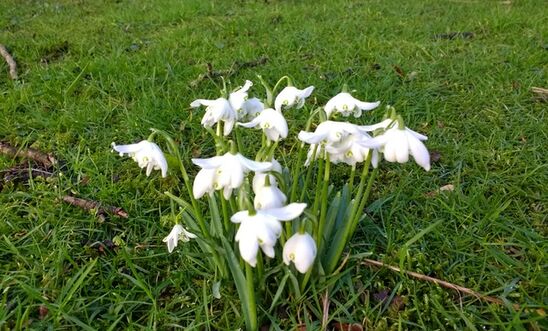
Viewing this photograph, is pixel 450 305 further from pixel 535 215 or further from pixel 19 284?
pixel 19 284

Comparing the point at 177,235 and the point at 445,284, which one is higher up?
the point at 177,235

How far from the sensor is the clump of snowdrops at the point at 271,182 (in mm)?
1074

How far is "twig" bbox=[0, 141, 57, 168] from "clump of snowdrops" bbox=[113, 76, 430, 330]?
3.00ft

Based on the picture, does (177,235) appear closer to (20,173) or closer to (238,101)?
(238,101)

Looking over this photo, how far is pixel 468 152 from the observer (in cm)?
220

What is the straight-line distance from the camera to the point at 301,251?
3.66ft

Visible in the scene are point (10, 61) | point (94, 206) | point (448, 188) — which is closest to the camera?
point (94, 206)

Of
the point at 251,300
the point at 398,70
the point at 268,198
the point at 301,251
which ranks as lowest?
the point at 398,70

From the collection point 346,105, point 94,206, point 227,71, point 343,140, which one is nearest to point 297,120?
point 227,71

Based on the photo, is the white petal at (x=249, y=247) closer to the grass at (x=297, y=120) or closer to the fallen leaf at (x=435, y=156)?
the grass at (x=297, y=120)

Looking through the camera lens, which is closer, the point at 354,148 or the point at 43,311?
the point at 354,148

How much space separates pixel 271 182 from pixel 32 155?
Result: 1.47m

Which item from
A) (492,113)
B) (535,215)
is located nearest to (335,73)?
(492,113)

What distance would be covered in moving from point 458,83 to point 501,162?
846 millimetres
